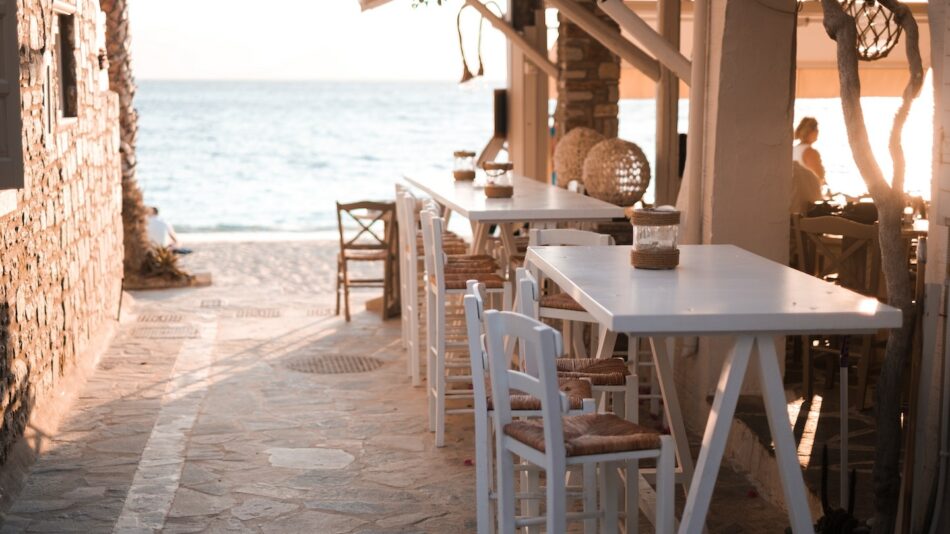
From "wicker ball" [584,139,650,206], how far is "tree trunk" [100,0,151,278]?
14.5 ft

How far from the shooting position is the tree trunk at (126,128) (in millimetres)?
9617

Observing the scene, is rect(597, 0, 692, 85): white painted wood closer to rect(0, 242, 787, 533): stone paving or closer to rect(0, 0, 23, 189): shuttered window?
rect(0, 242, 787, 533): stone paving

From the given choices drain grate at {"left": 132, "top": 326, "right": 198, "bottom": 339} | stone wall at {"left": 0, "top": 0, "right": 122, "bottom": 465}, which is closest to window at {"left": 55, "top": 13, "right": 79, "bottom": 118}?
stone wall at {"left": 0, "top": 0, "right": 122, "bottom": 465}

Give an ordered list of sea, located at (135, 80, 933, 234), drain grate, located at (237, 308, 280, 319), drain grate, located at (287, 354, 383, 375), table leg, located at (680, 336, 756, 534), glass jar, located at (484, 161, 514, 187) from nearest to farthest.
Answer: table leg, located at (680, 336, 756, 534) < glass jar, located at (484, 161, 514, 187) < drain grate, located at (287, 354, 383, 375) < drain grate, located at (237, 308, 280, 319) < sea, located at (135, 80, 933, 234)

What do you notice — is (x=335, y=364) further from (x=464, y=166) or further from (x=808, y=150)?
(x=808, y=150)

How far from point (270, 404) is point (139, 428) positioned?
2.38ft

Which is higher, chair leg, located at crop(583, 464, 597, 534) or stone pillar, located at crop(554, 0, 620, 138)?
stone pillar, located at crop(554, 0, 620, 138)

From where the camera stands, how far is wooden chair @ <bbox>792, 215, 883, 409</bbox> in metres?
5.22

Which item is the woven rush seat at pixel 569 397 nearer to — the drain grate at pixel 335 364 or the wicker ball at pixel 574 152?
the drain grate at pixel 335 364

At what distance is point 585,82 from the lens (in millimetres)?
8508

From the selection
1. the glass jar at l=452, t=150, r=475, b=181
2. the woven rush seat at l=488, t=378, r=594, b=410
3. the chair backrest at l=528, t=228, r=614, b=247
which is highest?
the glass jar at l=452, t=150, r=475, b=181

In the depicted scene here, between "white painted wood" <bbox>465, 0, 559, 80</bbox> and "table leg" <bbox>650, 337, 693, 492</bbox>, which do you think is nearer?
"table leg" <bbox>650, 337, 693, 492</bbox>

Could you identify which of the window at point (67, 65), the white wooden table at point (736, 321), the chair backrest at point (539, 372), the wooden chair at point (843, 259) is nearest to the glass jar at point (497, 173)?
the wooden chair at point (843, 259)

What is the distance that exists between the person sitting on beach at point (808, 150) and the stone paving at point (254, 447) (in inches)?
125
